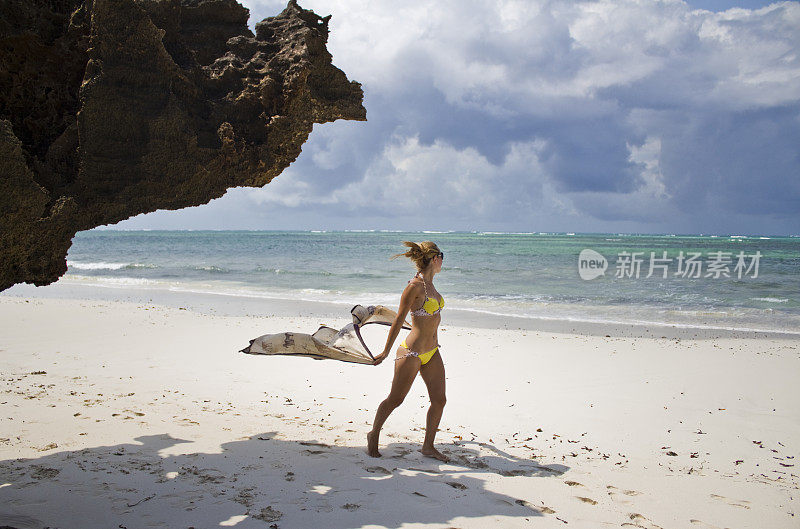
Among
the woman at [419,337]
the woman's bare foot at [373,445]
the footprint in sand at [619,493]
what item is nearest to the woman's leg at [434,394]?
the woman at [419,337]

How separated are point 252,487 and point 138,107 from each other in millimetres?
2662

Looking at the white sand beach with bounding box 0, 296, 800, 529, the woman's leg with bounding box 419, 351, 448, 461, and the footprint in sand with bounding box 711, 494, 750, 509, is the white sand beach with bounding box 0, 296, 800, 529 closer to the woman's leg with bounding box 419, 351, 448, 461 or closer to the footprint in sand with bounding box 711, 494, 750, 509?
the footprint in sand with bounding box 711, 494, 750, 509

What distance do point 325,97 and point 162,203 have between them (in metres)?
1.40

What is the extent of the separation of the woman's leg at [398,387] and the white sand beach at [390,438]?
0.15 m

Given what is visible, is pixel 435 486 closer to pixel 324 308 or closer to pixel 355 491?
pixel 355 491

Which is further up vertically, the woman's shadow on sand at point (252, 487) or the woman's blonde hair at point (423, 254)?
the woman's blonde hair at point (423, 254)

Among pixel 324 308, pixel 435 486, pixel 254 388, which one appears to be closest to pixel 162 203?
pixel 435 486

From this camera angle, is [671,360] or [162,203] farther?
[671,360]

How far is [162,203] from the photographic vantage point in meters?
3.62

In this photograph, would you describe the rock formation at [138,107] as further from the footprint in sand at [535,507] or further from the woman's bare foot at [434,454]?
the footprint in sand at [535,507]

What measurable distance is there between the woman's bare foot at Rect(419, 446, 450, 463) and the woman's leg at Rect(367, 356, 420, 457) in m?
0.40

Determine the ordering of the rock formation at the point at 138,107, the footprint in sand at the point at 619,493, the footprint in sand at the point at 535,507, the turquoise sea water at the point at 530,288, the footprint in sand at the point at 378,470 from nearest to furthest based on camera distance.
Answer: the rock formation at the point at 138,107
the footprint in sand at the point at 535,507
the footprint in sand at the point at 619,493
the footprint in sand at the point at 378,470
the turquoise sea water at the point at 530,288

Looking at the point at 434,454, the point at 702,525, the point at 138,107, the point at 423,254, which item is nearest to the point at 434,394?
the point at 434,454

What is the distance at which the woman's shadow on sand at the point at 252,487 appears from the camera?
3.20m
